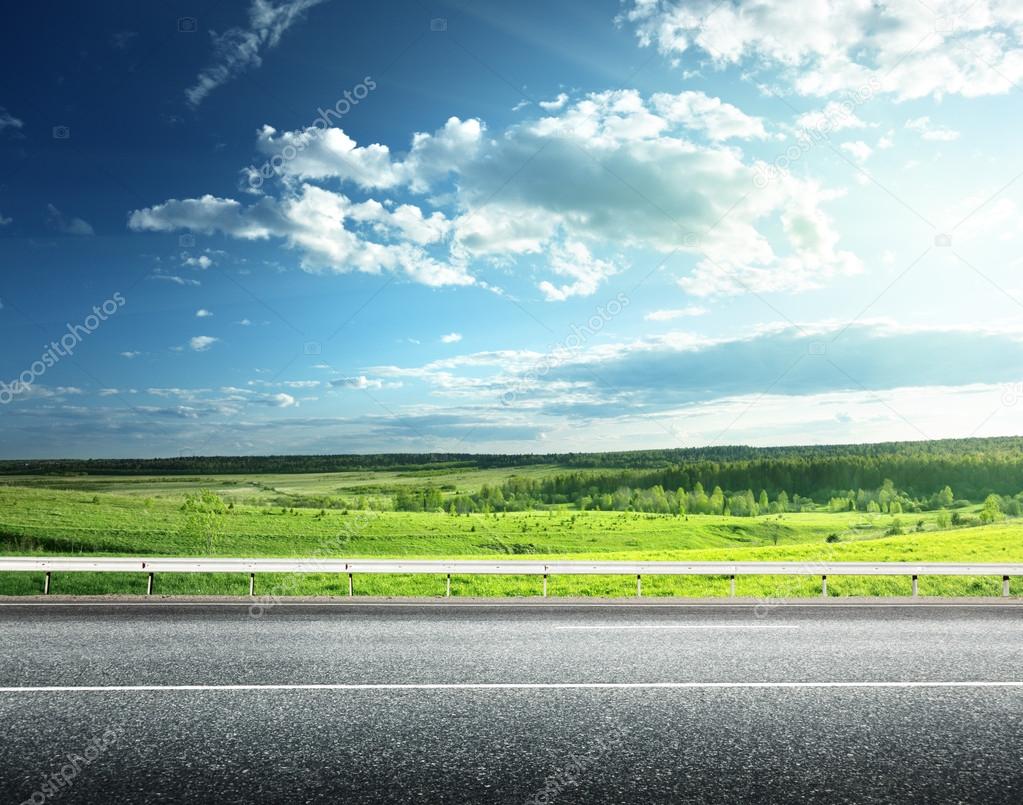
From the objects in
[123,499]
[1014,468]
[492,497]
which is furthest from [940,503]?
[123,499]

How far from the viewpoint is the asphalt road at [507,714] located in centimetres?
437

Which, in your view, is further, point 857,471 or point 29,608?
point 857,471

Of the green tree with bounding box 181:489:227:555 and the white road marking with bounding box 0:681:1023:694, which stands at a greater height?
the white road marking with bounding box 0:681:1023:694

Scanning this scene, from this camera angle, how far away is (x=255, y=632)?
9.34m

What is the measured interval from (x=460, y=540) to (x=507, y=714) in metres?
43.5

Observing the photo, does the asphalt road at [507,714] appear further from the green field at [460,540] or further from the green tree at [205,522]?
the green tree at [205,522]

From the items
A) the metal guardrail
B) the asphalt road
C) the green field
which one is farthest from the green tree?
the asphalt road

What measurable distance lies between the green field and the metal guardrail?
119cm

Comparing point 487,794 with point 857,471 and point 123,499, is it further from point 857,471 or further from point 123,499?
A: point 857,471

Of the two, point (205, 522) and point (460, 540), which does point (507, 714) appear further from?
point (460, 540)

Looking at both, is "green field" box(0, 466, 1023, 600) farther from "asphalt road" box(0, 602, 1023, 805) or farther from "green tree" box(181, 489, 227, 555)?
"asphalt road" box(0, 602, 1023, 805)

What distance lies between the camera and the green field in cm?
2142

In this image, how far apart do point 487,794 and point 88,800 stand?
2301 millimetres

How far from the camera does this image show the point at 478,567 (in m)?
14.8
